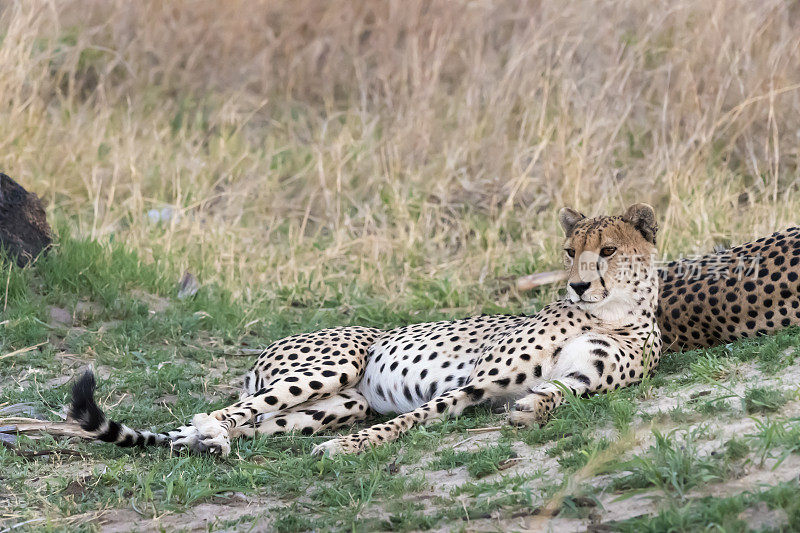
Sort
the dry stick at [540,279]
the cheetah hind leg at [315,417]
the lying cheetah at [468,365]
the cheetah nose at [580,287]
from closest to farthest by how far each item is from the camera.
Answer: the lying cheetah at [468,365] < the cheetah nose at [580,287] < the cheetah hind leg at [315,417] < the dry stick at [540,279]

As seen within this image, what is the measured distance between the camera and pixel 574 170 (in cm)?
632

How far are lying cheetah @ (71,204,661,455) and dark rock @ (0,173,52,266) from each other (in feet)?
5.72

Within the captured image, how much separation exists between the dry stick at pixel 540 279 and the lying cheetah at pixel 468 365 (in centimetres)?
120

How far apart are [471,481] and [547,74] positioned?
4.42 metres

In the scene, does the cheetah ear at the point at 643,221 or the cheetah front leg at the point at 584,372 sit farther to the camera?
the cheetah ear at the point at 643,221

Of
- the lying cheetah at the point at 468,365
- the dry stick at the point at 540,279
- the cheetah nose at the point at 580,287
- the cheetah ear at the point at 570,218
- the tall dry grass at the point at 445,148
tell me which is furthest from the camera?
the tall dry grass at the point at 445,148

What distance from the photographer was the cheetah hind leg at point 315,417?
3.90 metres

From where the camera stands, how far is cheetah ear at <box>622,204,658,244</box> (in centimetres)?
392

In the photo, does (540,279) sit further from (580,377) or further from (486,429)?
(486,429)

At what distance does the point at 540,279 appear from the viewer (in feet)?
18.1

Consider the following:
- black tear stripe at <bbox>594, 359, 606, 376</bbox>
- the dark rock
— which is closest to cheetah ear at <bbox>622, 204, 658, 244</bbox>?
black tear stripe at <bbox>594, 359, 606, 376</bbox>

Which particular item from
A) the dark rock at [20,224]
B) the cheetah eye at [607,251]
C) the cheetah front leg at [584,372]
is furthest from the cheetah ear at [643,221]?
the dark rock at [20,224]

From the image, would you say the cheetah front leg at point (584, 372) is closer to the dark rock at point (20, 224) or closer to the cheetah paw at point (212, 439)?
the cheetah paw at point (212, 439)

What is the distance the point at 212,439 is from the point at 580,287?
1514 mm
